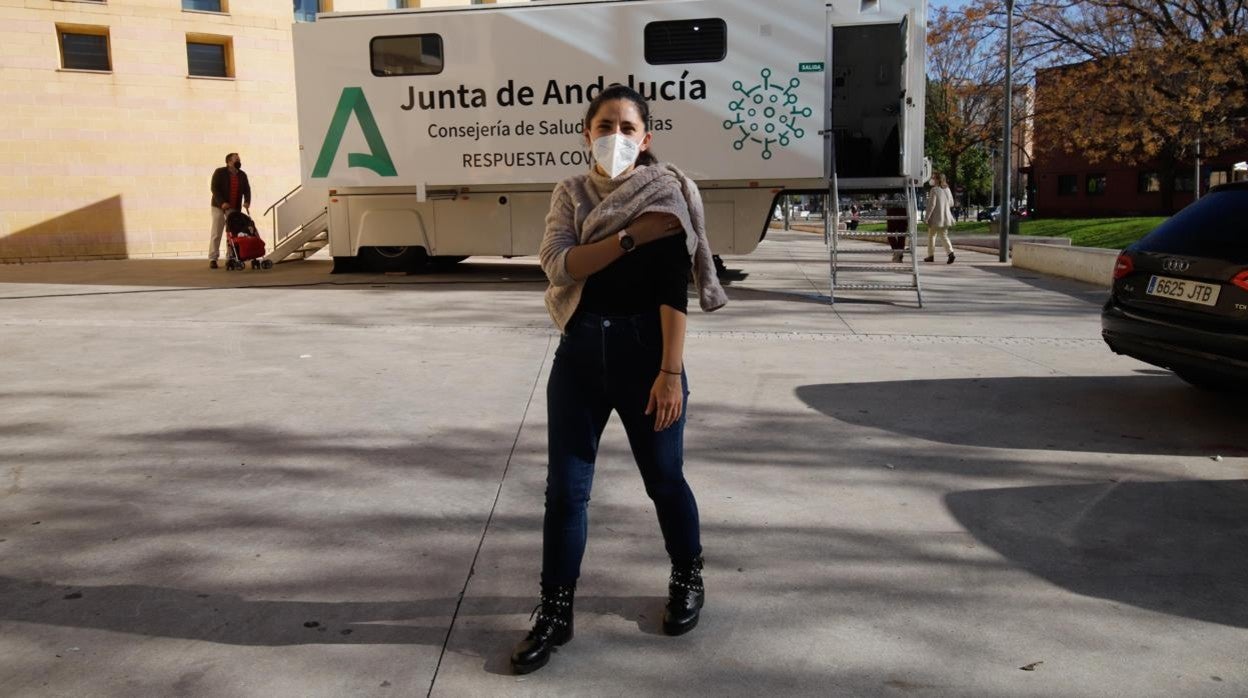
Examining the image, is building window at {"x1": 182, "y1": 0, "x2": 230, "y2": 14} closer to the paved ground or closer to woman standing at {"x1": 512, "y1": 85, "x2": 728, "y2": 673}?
the paved ground

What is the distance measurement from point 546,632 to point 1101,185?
194ft

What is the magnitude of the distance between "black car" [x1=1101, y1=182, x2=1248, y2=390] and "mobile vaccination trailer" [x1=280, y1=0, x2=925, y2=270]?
6041mm

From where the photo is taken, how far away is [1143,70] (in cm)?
2445

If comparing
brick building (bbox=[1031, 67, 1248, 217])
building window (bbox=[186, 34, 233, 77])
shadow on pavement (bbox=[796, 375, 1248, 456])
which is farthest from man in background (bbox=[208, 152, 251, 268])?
brick building (bbox=[1031, 67, 1248, 217])

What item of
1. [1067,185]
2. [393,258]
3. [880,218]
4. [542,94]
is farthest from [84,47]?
[1067,185]

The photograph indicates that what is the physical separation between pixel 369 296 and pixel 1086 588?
9987mm

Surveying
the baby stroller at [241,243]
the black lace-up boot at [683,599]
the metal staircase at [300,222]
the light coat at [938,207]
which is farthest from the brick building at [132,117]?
the black lace-up boot at [683,599]

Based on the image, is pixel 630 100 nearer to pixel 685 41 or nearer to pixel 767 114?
pixel 767 114

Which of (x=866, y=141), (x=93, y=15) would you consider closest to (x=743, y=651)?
(x=866, y=141)

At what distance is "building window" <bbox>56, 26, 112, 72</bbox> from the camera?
18.8 metres

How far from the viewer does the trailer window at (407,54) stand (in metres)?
13.3

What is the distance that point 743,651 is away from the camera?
3043 mm

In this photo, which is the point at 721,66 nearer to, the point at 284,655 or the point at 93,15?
the point at 284,655

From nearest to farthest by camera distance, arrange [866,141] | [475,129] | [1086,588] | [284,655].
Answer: [284,655] → [1086,588] → [475,129] → [866,141]
